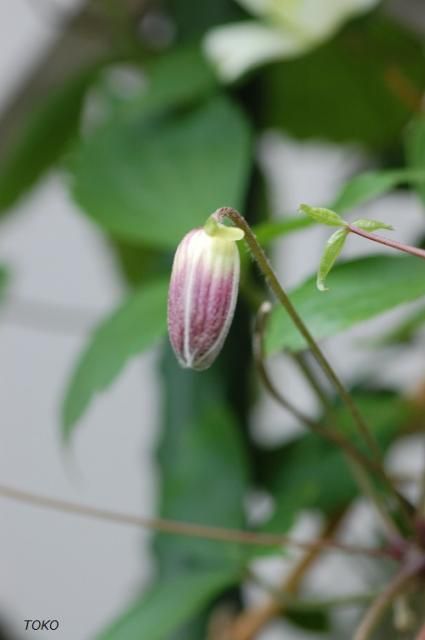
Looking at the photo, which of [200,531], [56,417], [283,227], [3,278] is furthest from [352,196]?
[56,417]

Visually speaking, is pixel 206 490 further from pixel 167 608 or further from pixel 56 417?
pixel 56 417

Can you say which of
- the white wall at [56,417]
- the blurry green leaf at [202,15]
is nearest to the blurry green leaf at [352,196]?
the blurry green leaf at [202,15]

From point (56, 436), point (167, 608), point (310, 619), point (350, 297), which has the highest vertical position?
point (350, 297)

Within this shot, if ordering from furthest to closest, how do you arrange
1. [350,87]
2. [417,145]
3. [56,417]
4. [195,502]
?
[56,417], [350,87], [195,502], [417,145]

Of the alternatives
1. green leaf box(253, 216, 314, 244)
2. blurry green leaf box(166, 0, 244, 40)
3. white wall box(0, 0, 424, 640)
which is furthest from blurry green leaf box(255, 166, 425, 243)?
white wall box(0, 0, 424, 640)

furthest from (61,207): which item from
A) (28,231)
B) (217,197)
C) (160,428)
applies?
(217,197)

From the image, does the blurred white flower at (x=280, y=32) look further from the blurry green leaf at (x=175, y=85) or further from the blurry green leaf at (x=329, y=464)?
the blurry green leaf at (x=329, y=464)
